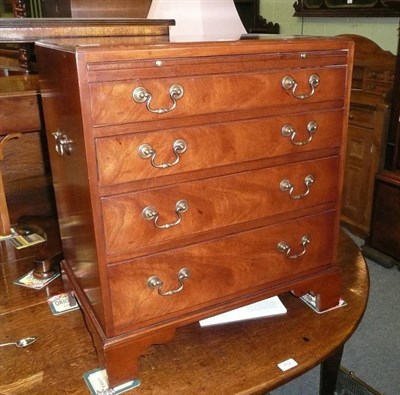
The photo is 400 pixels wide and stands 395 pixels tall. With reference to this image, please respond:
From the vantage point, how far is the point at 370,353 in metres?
1.71

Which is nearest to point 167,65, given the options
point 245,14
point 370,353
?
point 370,353

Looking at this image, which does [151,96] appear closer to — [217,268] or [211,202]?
[211,202]

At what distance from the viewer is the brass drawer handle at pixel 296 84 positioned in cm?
77

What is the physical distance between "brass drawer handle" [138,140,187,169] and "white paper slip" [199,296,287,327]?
351 mm

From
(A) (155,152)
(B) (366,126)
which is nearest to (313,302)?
(A) (155,152)

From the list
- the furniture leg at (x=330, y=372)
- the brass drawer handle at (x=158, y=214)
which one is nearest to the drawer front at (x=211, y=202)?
the brass drawer handle at (x=158, y=214)

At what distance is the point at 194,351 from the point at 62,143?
441mm

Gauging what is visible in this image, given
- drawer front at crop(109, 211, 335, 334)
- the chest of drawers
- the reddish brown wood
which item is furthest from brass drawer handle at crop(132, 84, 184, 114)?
the reddish brown wood

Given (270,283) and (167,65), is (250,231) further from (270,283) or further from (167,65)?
(167,65)

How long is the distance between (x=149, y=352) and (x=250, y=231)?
0.96 ft

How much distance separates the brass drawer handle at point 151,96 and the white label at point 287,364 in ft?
1.59

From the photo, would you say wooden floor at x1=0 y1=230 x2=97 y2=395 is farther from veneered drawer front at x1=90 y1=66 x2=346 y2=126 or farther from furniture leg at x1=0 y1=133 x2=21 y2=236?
veneered drawer front at x1=90 y1=66 x2=346 y2=126

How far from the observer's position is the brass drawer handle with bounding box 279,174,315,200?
0.83 m

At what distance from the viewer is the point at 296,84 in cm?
78
